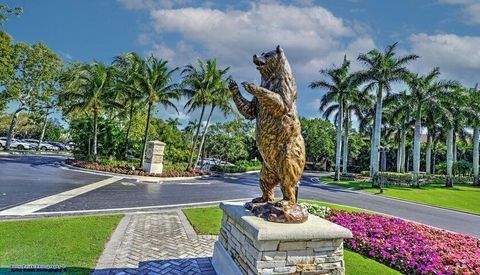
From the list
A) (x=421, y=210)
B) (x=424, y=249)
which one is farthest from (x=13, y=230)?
(x=421, y=210)

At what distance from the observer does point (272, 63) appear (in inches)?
177

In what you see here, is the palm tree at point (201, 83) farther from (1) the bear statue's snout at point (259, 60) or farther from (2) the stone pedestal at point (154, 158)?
(1) the bear statue's snout at point (259, 60)

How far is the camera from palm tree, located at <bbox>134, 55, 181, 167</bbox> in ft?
75.9

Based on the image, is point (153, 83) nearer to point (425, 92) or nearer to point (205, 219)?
point (205, 219)

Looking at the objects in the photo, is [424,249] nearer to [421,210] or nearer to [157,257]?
[157,257]

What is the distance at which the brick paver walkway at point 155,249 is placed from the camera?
17.7 feet

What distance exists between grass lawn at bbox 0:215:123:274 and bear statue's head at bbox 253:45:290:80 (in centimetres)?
422

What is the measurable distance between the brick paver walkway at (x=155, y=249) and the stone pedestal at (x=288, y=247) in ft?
5.14

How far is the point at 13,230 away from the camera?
6832 mm

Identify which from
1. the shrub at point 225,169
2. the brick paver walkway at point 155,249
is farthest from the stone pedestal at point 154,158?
the brick paver walkway at point 155,249

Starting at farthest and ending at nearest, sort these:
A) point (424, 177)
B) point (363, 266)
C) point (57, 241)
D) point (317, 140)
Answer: point (317, 140) < point (424, 177) < point (57, 241) < point (363, 266)

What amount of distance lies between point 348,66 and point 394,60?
13.6 feet

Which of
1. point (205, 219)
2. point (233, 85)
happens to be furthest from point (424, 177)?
point (233, 85)

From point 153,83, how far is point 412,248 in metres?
20.7
